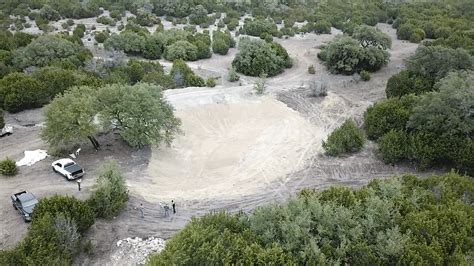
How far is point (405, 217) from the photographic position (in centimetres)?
2428

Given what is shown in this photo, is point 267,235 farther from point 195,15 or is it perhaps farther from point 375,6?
point 375,6

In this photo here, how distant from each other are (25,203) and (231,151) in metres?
16.3

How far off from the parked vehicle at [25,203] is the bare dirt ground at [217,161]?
574 millimetres

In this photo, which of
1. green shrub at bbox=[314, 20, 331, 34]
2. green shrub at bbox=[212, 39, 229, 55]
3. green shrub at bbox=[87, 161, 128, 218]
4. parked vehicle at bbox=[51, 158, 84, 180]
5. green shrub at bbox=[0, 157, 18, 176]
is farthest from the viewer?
green shrub at bbox=[314, 20, 331, 34]

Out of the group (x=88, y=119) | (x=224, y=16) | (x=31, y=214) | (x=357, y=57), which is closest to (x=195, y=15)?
(x=224, y=16)

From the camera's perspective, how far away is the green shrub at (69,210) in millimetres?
24984

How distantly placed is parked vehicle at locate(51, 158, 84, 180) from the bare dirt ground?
0.52 metres

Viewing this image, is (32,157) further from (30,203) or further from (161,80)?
(161,80)

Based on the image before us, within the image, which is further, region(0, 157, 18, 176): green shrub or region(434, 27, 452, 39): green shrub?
region(434, 27, 452, 39): green shrub

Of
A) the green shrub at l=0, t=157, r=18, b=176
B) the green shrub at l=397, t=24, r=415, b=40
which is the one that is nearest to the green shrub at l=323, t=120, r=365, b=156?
the green shrub at l=0, t=157, r=18, b=176

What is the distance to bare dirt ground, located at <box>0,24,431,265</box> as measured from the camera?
28120 mm

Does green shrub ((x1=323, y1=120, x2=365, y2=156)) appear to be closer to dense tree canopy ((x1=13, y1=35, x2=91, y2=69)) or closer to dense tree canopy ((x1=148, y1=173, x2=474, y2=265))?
dense tree canopy ((x1=148, y1=173, x2=474, y2=265))

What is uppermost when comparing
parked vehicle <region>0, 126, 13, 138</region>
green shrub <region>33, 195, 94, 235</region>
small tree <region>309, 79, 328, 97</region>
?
green shrub <region>33, 195, 94, 235</region>

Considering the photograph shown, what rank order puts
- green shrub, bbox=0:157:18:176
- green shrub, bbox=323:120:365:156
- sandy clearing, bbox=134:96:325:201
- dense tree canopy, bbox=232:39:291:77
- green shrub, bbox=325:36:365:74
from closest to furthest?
green shrub, bbox=0:157:18:176 → sandy clearing, bbox=134:96:325:201 → green shrub, bbox=323:120:365:156 → green shrub, bbox=325:36:365:74 → dense tree canopy, bbox=232:39:291:77
